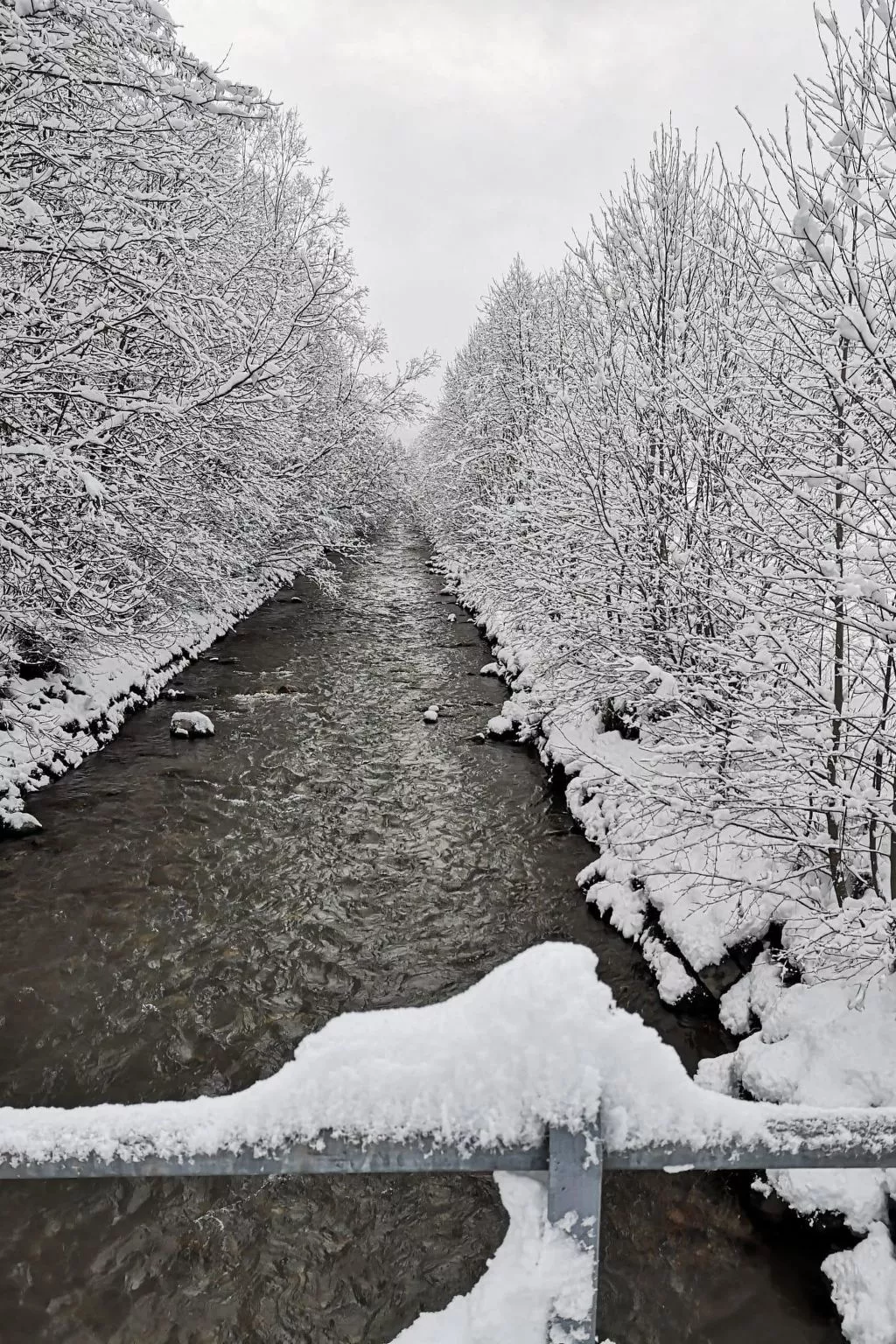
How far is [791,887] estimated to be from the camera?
6.77 m

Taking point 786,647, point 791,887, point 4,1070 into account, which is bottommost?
point 4,1070

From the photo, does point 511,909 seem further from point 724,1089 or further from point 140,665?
point 140,665

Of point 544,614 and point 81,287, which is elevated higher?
point 81,287

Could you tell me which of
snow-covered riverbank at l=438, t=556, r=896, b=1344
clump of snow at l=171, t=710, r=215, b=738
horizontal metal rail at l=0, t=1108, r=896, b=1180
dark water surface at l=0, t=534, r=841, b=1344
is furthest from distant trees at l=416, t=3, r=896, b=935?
clump of snow at l=171, t=710, r=215, b=738

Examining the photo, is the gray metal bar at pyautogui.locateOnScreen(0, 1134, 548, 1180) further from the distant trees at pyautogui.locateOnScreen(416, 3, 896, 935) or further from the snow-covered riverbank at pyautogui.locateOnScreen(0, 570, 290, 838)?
the snow-covered riverbank at pyautogui.locateOnScreen(0, 570, 290, 838)

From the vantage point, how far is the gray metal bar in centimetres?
149

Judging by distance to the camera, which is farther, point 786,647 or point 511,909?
point 511,909

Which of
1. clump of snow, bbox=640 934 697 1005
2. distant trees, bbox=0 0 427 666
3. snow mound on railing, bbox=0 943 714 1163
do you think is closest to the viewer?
snow mound on railing, bbox=0 943 714 1163

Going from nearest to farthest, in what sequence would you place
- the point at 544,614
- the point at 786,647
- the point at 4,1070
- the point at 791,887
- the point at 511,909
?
the point at 786,647 < the point at 4,1070 < the point at 791,887 < the point at 511,909 < the point at 544,614

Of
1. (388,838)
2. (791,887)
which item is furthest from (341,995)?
(791,887)

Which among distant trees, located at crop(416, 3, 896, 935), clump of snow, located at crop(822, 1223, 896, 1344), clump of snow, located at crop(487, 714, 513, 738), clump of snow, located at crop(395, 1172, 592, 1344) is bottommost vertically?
clump of snow, located at crop(487, 714, 513, 738)

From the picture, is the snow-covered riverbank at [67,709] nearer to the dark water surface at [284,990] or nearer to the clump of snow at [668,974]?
the dark water surface at [284,990]

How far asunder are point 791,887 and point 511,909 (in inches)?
121

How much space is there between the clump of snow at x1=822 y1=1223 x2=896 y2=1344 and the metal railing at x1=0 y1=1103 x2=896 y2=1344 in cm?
368
